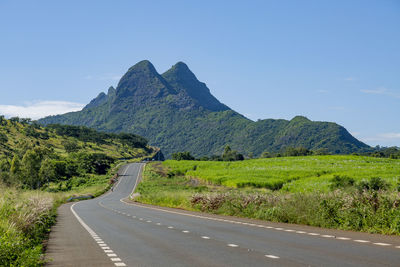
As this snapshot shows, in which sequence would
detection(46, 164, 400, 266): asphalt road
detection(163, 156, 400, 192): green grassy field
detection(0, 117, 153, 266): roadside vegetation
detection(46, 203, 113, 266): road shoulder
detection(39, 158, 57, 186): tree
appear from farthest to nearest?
detection(39, 158, 57, 186): tree < detection(163, 156, 400, 192): green grassy field < detection(46, 203, 113, 266): road shoulder < detection(0, 117, 153, 266): roadside vegetation < detection(46, 164, 400, 266): asphalt road

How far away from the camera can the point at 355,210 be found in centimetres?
1608

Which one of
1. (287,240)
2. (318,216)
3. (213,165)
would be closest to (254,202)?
(318,216)

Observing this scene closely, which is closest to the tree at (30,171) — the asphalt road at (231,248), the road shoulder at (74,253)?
the road shoulder at (74,253)

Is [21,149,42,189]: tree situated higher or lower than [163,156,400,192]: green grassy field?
lower

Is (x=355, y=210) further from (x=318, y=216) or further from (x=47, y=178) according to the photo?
(x=47, y=178)

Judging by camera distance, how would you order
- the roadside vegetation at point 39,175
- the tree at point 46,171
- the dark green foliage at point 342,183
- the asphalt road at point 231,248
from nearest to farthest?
1. the asphalt road at point 231,248
2. the roadside vegetation at point 39,175
3. the dark green foliage at point 342,183
4. the tree at point 46,171

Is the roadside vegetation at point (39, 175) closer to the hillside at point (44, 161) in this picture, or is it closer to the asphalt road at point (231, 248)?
the hillside at point (44, 161)

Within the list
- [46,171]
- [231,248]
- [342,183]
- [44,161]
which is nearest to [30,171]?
[44,161]

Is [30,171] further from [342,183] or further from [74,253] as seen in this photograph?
[74,253]

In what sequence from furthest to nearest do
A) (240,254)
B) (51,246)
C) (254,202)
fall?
(254,202) → (51,246) → (240,254)

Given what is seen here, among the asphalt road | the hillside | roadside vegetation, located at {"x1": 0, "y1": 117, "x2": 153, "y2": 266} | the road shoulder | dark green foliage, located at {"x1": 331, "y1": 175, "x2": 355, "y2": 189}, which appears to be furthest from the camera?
the hillside

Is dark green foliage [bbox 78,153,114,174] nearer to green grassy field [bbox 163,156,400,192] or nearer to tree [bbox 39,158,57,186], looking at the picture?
tree [bbox 39,158,57,186]

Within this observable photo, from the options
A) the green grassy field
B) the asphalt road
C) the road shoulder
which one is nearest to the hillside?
the green grassy field

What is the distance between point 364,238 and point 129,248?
6622 millimetres
